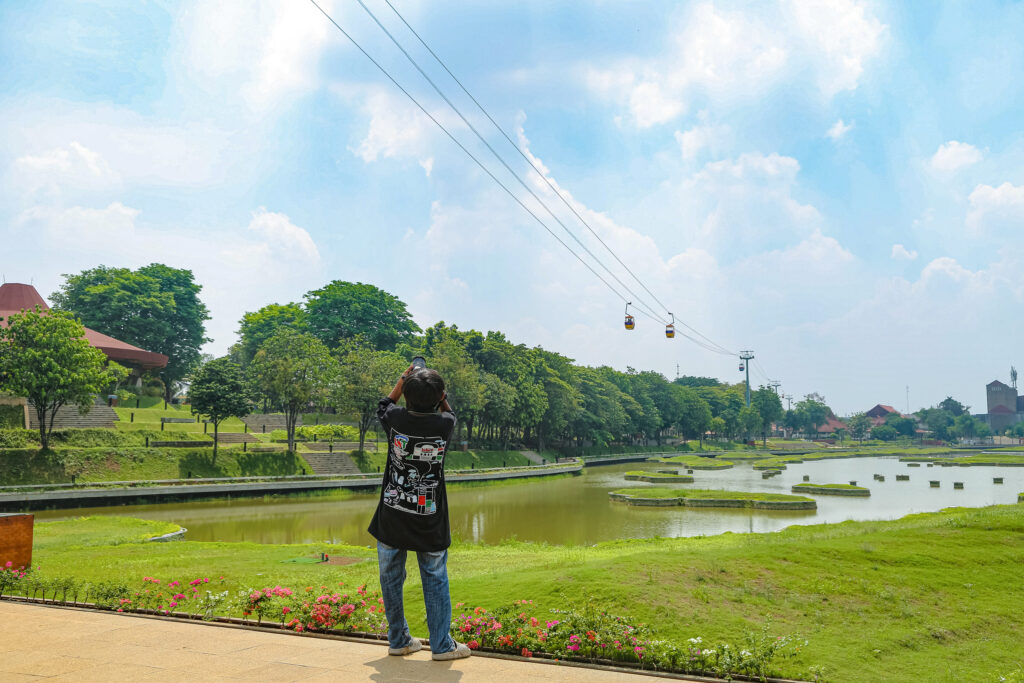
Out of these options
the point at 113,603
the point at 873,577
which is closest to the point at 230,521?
the point at 113,603

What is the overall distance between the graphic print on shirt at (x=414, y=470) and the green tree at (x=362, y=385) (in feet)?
120

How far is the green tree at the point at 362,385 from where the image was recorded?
42.2 m

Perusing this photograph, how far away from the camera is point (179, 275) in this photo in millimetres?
62562

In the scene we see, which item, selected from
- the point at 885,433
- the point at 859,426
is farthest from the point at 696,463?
the point at 885,433

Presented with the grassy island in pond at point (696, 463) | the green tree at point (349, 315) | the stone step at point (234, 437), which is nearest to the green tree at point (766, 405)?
the grassy island in pond at point (696, 463)

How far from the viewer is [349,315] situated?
70000mm

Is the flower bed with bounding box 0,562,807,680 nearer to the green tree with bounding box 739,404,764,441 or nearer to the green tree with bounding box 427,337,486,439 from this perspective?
the green tree with bounding box 427,337,486,439

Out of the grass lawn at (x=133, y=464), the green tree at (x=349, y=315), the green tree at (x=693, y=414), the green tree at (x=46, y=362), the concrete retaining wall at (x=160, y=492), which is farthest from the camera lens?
the green tree at (x=693, y=414)

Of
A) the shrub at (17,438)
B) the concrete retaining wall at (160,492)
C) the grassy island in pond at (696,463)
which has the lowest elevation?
the grassy island in pond at (696,463)

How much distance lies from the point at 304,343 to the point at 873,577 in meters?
39.9

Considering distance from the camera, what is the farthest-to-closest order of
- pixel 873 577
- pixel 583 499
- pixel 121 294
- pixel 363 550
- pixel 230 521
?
pixel 121 294 < pixel 583 499 < pixel 230 521 < pixel 363 550 < pixel 873 577

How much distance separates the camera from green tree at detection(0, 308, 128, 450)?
2966cm

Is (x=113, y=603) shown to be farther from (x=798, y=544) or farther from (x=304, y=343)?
(x=304, y=343)

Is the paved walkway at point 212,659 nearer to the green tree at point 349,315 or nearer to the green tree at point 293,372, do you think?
the green tree at point 293,372
